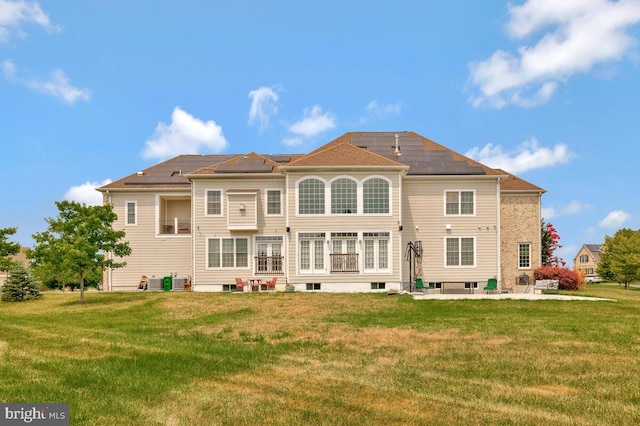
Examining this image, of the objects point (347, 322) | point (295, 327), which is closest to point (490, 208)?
point (347, 322)

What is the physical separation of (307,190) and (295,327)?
13176mm

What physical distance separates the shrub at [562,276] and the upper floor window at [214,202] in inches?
784

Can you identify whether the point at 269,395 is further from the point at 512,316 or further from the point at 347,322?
the point at 512,316

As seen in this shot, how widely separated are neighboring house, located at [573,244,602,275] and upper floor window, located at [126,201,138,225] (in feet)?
295

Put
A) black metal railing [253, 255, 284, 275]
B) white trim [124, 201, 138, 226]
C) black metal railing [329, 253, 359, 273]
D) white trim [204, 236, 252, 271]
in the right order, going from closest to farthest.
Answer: black metal railing [329, 253, 359, 273] < black metal railing [253, 255, 284, 275] < white trim [204, 236, 252, 271] < white trim [124, 201, 138, 226]

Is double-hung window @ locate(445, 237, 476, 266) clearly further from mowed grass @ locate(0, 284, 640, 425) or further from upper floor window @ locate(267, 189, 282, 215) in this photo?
upper floor window @ locate(267, 189, 282, 215)

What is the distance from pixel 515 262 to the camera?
32375 millimetres

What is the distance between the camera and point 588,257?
103 metres

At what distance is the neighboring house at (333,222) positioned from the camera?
28531 millimetres

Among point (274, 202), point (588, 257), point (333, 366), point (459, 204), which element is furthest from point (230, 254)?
point (588, 257)

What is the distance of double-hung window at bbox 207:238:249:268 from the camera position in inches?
1171

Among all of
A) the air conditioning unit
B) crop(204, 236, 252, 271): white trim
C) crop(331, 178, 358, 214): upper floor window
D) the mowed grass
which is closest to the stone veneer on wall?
crop(331, 178, 358, 214): upper floor window

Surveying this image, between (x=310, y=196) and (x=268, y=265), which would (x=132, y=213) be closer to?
(x=268, y=265)

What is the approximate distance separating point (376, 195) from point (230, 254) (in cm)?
917
